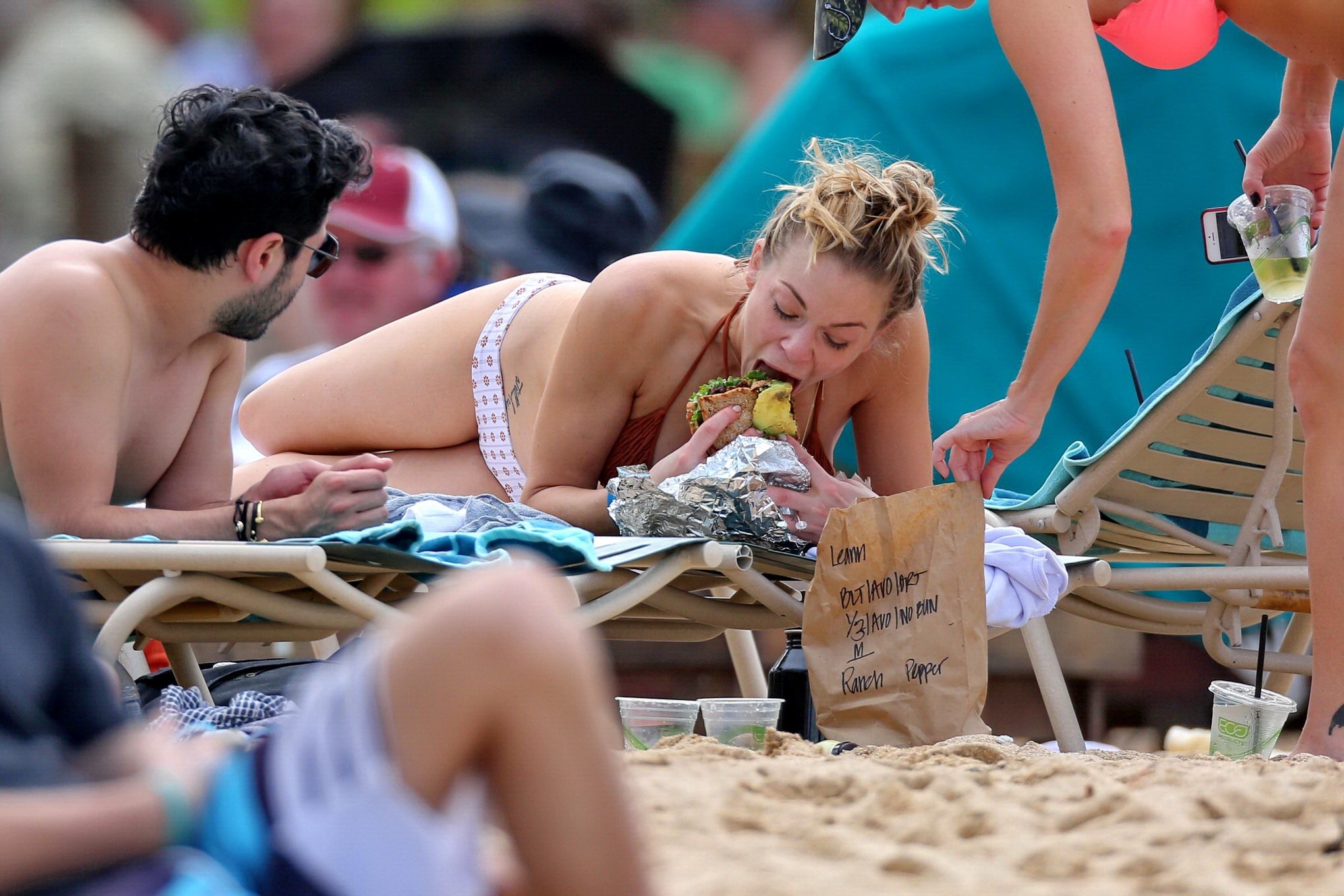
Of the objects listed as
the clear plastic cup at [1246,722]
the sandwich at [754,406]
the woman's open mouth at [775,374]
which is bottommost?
the clear plastic cup at [1246,722]

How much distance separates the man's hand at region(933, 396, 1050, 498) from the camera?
2.41m

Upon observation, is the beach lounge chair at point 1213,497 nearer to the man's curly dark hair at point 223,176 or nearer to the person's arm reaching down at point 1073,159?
the person's arm reaching down at point 1073,159

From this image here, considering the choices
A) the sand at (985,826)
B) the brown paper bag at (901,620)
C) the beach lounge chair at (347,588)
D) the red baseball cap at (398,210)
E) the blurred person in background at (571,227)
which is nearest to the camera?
the sand at (985,826)

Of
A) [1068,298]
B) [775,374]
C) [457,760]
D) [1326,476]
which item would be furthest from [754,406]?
[457,760]

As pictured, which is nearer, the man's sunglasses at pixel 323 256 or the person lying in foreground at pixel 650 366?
the person lying in foreground at pixel 650 366

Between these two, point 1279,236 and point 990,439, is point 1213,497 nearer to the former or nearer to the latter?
point 1279,236

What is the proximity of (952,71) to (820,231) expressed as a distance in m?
2.39

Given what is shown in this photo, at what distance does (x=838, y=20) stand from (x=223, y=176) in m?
1.17

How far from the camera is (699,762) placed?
210 centimetres

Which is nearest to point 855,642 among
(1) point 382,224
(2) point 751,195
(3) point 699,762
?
(3) point 699,762

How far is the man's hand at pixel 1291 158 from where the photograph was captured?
2.77 metres

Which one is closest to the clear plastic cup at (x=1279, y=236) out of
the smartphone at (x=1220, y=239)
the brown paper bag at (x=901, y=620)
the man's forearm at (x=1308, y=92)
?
the man's forearm at (x=1308, y=92)

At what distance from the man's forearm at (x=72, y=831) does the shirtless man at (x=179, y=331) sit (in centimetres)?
155

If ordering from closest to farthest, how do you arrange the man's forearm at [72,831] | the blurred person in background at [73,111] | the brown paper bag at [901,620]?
the man's forearm at [72,831]
the brown paper bag at [901,620]
the blurred person in background at [73,111]
